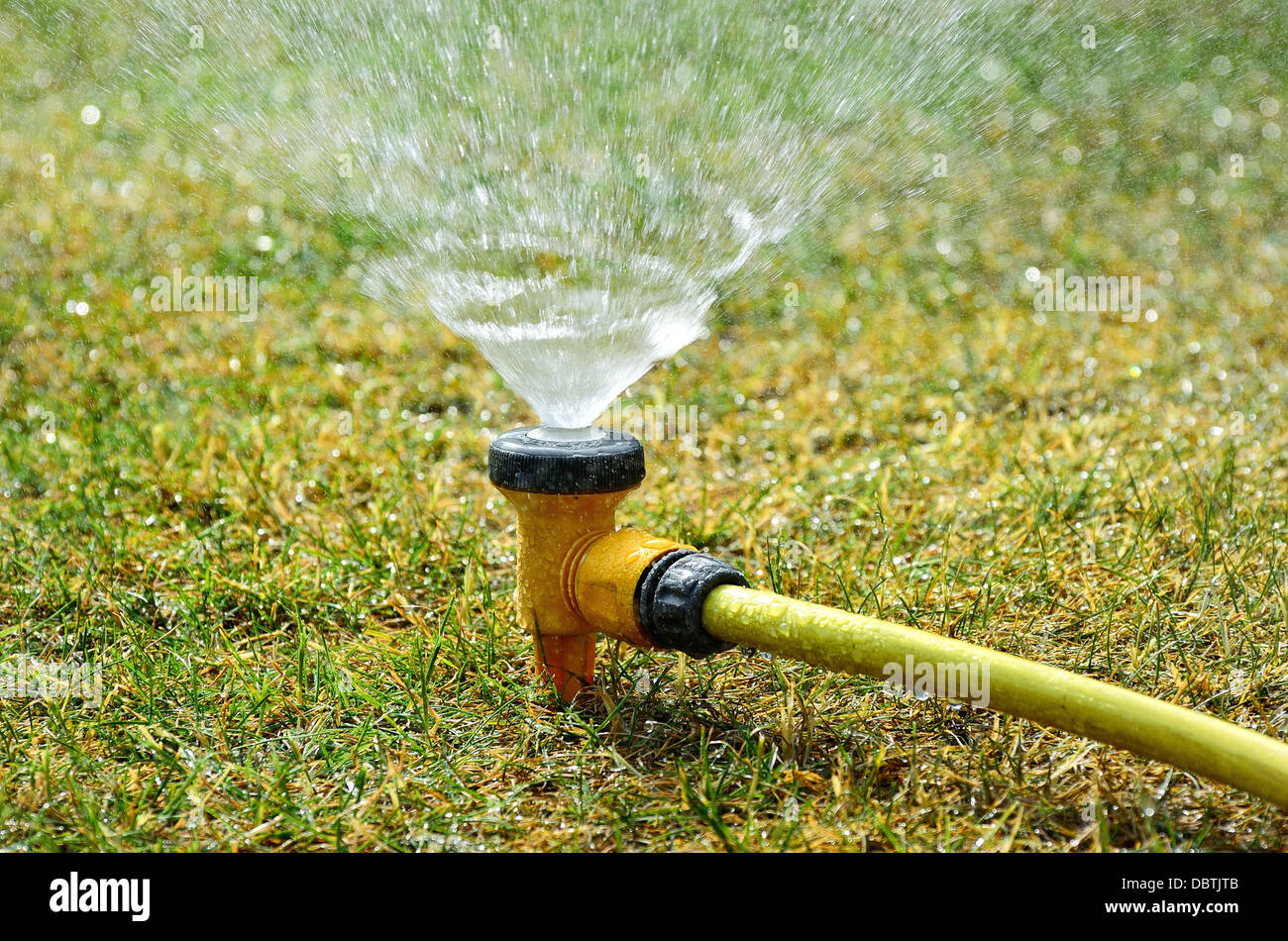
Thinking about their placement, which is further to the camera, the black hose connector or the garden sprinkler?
the black hose connector

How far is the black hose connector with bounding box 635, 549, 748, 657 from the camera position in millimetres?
1907

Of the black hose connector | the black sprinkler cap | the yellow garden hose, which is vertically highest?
the black sprinkler cap

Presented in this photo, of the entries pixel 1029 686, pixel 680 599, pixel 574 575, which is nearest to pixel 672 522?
pixel 574 575

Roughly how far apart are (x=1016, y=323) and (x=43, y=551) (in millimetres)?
3137

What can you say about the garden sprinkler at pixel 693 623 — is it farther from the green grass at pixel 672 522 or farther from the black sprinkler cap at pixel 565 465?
the green grass at pixel 672 522

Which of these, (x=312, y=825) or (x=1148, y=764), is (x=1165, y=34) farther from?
(x=312, y=825)

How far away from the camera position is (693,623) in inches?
75.0

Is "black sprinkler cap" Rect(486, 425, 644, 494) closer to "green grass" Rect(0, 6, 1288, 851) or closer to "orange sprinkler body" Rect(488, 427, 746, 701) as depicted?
"orange sprinkler body" Rect(488, 427, 746, 701)

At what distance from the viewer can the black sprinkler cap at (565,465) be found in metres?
1.99

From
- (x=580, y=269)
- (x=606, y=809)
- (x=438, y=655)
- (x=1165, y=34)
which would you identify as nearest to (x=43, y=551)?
(x=438, y=655)

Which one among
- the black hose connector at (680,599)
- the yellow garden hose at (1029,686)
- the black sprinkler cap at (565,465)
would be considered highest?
the black sprinkler cap at (565,465)

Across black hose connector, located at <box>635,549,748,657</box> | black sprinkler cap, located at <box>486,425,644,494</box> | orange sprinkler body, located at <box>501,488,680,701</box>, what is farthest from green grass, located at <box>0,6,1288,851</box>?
black sprinkler cap, located at <box>486,425,644,494</box>

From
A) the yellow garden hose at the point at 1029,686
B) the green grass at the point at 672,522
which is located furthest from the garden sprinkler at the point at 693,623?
the green grass at the point at 672,522

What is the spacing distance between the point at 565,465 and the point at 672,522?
3.31 ft
